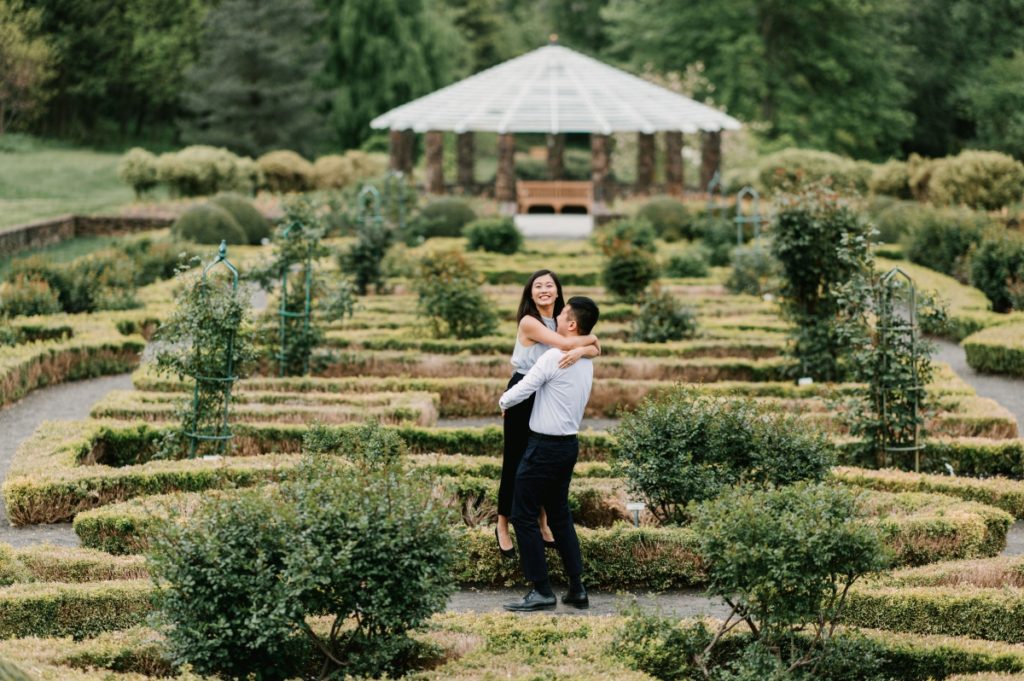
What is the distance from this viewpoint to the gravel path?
9.76m

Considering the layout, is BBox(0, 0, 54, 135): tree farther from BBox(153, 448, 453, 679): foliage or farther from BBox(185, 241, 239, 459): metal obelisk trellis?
BBox(153, 448, 453, 679): foliage

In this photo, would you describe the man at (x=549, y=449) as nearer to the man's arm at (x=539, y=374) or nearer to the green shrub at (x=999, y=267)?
the man's arm at (x=539, y=374)

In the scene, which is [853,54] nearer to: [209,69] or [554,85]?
[554,85]

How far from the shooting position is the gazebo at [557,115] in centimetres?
3144

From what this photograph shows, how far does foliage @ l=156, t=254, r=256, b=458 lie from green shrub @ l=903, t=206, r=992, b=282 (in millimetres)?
13305

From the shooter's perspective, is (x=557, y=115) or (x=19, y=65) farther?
(x=557, y=115)

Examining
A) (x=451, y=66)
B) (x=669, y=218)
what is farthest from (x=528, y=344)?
(x=451, y=66)

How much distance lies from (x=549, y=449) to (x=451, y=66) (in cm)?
3783

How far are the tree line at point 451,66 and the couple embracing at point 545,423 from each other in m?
32.5

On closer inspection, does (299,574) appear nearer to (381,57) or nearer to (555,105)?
(555,105)

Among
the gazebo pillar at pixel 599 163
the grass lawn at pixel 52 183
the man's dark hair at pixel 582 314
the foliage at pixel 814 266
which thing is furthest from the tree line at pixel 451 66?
the man's dark hair at pixel 582 314

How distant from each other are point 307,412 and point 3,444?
267 cm

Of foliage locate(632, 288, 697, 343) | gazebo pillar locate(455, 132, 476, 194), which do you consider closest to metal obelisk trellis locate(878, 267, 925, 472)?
foliage locate(632, 288, 697, 343)

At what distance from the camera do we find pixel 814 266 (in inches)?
539
